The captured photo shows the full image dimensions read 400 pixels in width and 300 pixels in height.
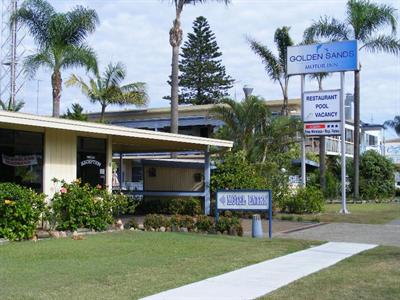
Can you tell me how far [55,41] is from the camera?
92.4ft

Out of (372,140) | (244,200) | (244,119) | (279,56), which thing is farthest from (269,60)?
(372,140)

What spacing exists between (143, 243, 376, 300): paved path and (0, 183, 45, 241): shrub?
5594 mm

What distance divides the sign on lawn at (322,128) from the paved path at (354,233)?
24.2ft

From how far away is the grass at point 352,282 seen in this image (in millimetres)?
8414

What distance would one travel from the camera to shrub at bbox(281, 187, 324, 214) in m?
25.3

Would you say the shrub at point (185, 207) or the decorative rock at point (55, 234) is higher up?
the shrub at point (185, 207)

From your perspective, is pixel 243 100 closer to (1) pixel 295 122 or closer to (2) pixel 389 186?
(1) pixel 295 122

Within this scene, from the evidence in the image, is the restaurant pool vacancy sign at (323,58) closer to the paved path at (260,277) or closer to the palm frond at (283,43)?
the palm frond at (283,43)

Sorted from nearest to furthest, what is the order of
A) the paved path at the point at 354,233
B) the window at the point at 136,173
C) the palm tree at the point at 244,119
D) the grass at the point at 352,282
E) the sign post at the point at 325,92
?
the grass at the point at 352,282
the paved path at the point at 354,233
the palm tree at the point at 244,119
the sign post at the point at 325,92
the window at the point at 136,173

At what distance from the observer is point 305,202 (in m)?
25.3

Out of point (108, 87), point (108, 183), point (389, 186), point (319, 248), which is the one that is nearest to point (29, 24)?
point (108, 87)

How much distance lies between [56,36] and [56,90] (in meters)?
2.47

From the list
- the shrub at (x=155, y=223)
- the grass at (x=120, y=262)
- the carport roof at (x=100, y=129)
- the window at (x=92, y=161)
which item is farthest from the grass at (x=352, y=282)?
the window at (x=92, y=161)

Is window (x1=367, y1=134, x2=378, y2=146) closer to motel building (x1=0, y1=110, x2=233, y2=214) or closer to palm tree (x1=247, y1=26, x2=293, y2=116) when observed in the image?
palm tree (x1=247, y1=26, x2=293, y2=116)
